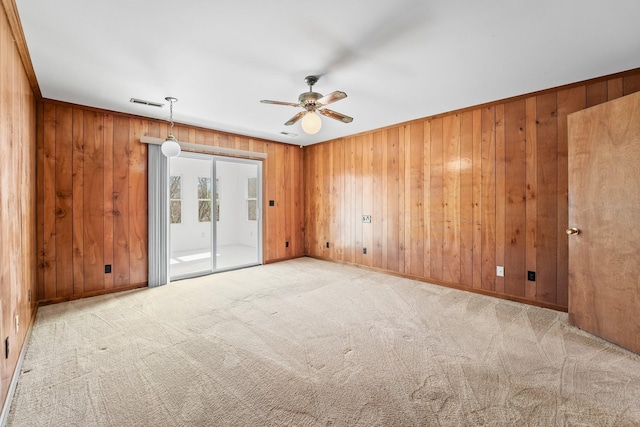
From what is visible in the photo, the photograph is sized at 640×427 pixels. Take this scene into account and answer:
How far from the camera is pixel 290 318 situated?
2977 millimetres

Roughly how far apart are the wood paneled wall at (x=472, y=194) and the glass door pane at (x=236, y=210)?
86.3 inches

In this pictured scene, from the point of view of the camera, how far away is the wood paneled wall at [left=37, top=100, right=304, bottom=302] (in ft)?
11.2

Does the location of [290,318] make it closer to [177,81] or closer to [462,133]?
[177,81]

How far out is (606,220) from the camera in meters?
2.48

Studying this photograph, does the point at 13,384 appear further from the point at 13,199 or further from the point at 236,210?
the point at 236,210

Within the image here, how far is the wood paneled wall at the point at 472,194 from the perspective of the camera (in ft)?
10.4

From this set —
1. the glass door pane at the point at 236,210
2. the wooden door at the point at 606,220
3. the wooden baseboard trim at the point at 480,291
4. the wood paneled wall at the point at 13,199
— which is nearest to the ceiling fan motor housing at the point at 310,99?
the wood paneled wall at the point at 13,199

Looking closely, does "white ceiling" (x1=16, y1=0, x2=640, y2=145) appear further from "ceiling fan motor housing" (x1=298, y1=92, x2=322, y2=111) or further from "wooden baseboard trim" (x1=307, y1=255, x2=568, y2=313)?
"wooden baseboard trim" (x1=307, y1=255, x2=568, y2=313)

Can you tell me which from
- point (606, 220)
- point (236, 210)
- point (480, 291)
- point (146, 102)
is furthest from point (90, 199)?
point (606, 220)

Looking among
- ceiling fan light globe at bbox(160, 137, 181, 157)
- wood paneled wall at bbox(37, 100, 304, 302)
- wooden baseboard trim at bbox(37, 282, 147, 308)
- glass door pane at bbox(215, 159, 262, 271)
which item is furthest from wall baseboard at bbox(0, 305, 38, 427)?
glass door pane at bbox(215, 159, 262, 271)

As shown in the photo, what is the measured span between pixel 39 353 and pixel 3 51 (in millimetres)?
2182

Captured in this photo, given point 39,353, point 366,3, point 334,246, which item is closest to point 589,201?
point 366,3

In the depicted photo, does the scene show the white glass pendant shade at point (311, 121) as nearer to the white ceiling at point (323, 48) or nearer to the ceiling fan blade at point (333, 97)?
the ceiling fan blade at point (333, 97)

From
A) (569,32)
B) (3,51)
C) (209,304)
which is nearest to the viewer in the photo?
(3,51)
